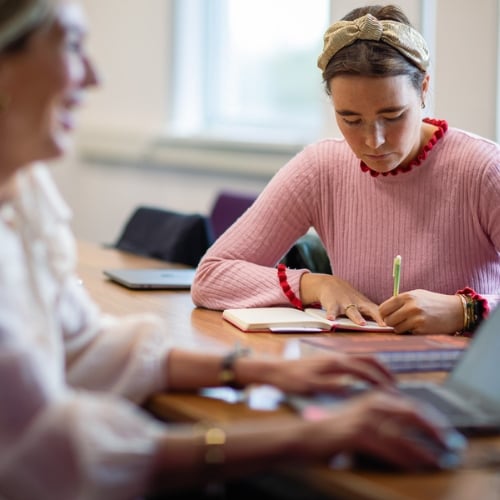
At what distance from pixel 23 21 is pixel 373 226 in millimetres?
1260

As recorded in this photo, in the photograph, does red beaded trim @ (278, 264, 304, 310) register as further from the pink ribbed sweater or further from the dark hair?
the dark hair

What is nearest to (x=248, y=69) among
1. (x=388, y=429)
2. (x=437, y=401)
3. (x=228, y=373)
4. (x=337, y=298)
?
(x=337, y=298)

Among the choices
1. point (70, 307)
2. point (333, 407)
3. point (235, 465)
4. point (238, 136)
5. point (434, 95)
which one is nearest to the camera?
point (235, 465)

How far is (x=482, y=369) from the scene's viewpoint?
1586 millimetres

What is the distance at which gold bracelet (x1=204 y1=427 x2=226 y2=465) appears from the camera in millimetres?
1305

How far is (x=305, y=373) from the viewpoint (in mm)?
1568

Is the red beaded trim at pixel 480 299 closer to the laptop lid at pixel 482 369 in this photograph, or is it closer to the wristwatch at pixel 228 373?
the laptop lid at pixel 482 369

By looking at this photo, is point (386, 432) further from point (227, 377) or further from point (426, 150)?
point (426, 150)

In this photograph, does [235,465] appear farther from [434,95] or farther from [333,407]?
[434,95]

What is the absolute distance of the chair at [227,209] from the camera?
3668 millimetres

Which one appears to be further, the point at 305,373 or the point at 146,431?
the point at 305,373

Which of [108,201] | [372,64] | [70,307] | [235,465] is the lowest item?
[108,201]

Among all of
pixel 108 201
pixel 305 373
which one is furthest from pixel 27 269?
pixel 108 201

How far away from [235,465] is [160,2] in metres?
4.22
